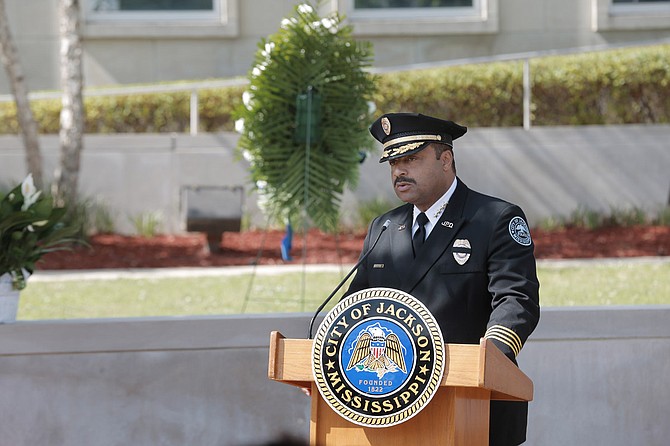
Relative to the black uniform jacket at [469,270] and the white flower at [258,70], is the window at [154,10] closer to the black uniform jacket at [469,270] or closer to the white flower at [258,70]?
the white flower at [258,70]

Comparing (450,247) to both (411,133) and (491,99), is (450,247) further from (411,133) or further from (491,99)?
(491,99)

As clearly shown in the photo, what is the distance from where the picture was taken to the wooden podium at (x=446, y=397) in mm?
2854

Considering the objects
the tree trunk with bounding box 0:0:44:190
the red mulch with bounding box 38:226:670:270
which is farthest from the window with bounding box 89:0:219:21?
the red mulch with bounding box 38:226:670:270

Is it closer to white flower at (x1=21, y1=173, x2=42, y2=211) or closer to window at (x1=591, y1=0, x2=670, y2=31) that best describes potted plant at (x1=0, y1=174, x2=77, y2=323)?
white flower at (x1=21, y1=173, x2=42, y2=211)

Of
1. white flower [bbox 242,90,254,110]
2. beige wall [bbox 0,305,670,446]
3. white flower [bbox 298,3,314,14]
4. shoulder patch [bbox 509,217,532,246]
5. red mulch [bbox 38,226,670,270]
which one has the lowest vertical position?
red mulch [bbox 38,226,670,270]

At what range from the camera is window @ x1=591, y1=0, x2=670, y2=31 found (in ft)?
53.5

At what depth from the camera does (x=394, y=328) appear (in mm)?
2957

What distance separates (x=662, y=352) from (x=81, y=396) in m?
2.84

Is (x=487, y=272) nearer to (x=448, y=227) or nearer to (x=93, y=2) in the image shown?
(x=448, y=227)

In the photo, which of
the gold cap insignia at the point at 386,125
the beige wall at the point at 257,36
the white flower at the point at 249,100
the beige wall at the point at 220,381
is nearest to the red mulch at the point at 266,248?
the white flower at the point at 249,100

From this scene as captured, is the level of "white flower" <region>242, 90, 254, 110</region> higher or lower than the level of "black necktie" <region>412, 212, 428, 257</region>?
higher

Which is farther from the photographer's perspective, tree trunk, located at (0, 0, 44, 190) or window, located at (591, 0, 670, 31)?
window, located at (591, 0, 670, 31)

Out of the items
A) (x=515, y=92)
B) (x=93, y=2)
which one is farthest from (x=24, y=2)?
(x=515, y=92)

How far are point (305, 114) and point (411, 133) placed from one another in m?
4.36
